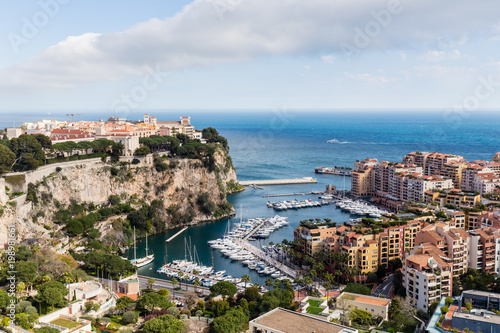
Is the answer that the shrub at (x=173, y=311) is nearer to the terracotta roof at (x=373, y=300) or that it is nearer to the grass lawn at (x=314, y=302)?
the grass lawn at (x=314, y=302)

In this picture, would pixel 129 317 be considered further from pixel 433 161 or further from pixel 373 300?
pixel 433 161

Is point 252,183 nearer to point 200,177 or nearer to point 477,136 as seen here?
point 200,177

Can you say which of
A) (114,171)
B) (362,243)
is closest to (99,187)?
(114,171)

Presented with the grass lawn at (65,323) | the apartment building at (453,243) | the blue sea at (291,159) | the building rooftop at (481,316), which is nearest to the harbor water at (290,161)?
the blue sea at (291,159)

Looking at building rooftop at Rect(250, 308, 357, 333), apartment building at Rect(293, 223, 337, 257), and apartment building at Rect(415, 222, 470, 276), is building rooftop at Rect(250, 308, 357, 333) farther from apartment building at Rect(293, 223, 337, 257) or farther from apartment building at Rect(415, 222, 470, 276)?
apartment building at Rect(293, 223, 337, 257)

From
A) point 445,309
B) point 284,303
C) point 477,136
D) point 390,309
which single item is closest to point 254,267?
point 284,303

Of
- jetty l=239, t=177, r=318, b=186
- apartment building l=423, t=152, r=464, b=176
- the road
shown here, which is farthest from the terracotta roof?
jetty l=239, t=177, r=318, b=186
